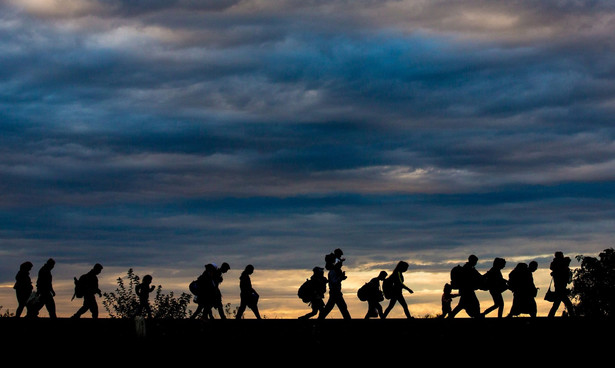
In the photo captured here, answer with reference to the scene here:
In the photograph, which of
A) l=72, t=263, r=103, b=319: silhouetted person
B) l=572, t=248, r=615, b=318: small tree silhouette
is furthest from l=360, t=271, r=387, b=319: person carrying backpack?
l=572, t=248, r=615, b=318: small tree silhouette

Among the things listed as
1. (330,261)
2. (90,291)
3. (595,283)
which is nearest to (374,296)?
(330,261)

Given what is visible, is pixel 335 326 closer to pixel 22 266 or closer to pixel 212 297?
pixel 212 297

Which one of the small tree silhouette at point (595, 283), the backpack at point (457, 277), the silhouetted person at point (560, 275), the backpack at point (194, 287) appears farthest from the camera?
the small tree silhouette at point (595, 283)

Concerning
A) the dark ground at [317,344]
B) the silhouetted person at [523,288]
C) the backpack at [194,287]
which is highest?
the backpack at [194,287]

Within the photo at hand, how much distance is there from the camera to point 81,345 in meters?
19.1

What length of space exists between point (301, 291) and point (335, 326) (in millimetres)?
4133

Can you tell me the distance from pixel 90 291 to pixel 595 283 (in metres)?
48.3

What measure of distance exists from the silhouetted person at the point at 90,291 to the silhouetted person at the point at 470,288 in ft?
34.9

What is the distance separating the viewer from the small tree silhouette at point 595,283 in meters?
66.8

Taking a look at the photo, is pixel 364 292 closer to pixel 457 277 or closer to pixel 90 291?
pixel 457 277

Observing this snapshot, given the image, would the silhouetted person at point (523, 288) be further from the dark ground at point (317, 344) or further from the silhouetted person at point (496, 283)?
the dark ground at point (317, 344)

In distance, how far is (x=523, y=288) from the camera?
93.9ft

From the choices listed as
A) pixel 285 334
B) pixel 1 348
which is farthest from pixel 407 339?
pixel 1 348

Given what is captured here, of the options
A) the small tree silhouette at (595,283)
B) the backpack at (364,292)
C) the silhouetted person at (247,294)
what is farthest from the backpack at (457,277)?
the small tree silhouette at (595,283)
